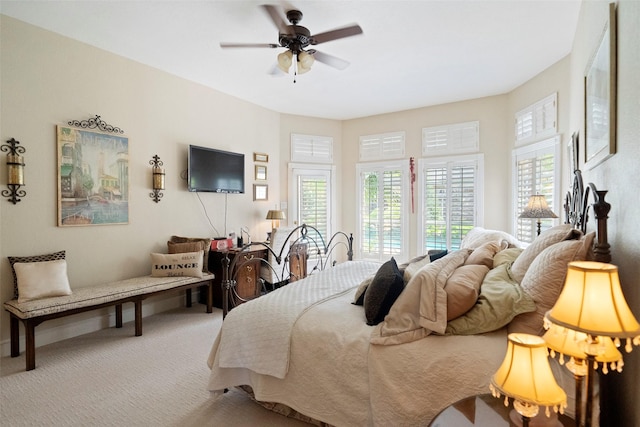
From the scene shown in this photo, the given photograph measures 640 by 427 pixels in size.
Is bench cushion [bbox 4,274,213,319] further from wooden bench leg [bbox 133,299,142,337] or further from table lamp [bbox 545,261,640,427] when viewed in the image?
table lamp [bbox 545,261,640,427]

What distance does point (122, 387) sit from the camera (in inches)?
96.9

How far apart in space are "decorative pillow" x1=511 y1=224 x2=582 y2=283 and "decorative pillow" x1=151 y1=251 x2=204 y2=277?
3.34m

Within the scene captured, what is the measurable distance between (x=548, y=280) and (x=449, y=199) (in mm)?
4093

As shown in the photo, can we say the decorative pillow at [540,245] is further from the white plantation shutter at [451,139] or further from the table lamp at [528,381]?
the white plantation shutter at [451,139]

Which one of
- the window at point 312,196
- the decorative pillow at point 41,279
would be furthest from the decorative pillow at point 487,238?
the decorative pillow at point 41,279

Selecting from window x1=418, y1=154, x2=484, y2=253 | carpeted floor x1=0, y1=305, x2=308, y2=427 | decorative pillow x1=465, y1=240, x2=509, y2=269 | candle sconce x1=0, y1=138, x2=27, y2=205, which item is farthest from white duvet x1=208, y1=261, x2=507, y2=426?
window x1=418, y1=154, x2=484, y2=253

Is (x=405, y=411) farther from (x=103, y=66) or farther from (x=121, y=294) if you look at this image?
(x=103, y=66)

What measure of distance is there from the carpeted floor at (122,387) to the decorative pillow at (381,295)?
0.87m

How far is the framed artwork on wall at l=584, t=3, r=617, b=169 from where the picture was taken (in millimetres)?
1470

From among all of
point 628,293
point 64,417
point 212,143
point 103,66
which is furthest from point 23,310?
point 628,293

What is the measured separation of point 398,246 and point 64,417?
16.3ft

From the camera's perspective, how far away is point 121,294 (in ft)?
10.6

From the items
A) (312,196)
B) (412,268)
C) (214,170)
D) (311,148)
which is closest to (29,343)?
(214,170)

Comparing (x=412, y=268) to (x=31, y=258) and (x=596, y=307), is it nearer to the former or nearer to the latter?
(x=596, y=307)
